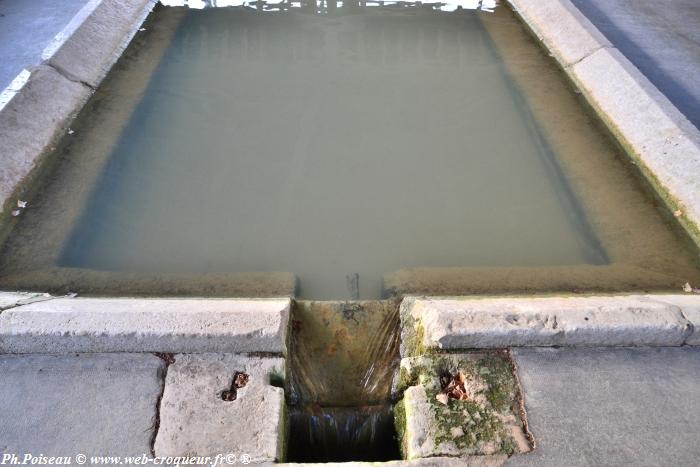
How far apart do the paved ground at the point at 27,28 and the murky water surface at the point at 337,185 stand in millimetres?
689

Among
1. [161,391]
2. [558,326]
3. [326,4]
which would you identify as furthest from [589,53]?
[161,391]

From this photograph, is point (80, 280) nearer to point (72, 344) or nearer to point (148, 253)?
point (148, 253)

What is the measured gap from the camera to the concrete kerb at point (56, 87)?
3.32 m

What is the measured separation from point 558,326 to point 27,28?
17.5 feet

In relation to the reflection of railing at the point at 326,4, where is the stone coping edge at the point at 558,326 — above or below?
below

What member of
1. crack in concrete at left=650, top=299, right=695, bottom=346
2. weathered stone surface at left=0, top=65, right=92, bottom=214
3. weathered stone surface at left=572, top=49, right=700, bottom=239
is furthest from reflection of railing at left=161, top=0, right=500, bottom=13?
crack in concrete at left=650, top=299, right=695, bottom=346

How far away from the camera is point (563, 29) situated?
4859 mm

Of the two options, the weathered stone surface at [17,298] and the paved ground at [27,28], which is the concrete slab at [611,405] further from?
the paved ground at [27,28]

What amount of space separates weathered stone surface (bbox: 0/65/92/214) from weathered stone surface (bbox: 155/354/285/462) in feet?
6.54

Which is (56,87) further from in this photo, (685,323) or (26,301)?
(685,323)

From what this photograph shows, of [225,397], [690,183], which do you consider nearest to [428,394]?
[225,397]

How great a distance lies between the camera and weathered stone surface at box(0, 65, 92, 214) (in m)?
3.26

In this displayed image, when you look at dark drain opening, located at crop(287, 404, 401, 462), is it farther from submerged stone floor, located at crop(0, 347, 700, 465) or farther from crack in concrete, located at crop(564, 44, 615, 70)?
Answer: crack in concrete, located at crop(564, 44, 615, 70)

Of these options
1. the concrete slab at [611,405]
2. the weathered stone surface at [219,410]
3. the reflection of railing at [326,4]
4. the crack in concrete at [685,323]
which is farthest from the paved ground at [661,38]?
the weathered stone surface at [219,410]
